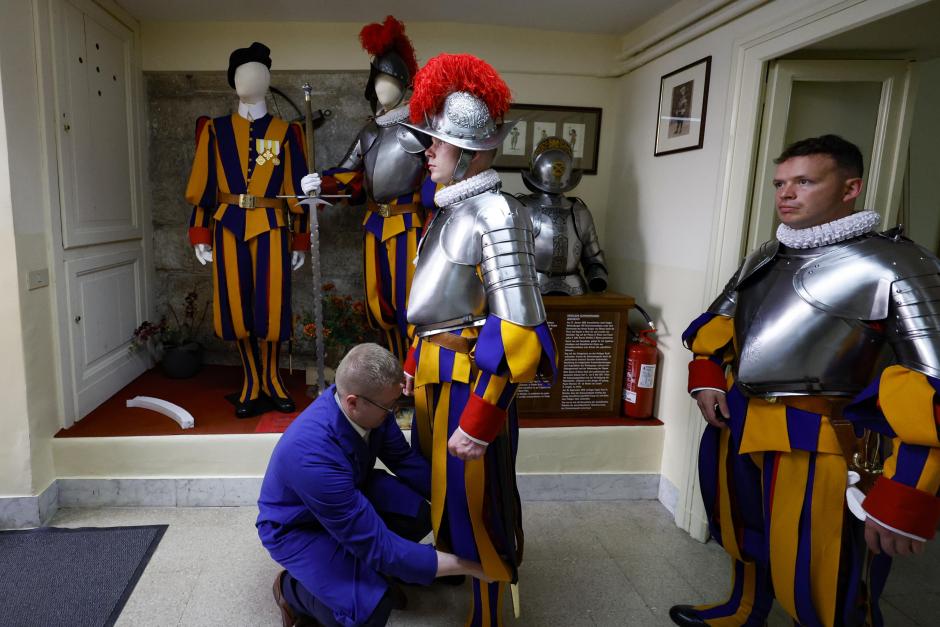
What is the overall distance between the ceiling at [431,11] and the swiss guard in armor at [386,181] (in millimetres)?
278

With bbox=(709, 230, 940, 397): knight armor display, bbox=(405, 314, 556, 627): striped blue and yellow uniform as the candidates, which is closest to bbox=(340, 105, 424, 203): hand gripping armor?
bbox=(405, 314, 556, 627): striped blue and yellow uniform

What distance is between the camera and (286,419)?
8.66 ft

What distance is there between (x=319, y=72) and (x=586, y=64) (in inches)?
55.7

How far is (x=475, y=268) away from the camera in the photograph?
1.48 meters

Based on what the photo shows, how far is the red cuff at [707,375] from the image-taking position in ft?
5.67

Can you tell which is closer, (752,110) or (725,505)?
(725,505)

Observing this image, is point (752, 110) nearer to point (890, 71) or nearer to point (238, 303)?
point (890, 71)

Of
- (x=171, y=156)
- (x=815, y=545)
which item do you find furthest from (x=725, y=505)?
(x=171, y=156)

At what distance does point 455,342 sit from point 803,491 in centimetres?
94

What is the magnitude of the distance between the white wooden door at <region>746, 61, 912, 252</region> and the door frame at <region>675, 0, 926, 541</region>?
0.04 meters

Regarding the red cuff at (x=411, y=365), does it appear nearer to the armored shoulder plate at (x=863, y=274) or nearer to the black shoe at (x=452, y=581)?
the black shoe at (x=452, y=581)

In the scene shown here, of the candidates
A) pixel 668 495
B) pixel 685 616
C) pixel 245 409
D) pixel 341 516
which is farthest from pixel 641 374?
pixel 245 409

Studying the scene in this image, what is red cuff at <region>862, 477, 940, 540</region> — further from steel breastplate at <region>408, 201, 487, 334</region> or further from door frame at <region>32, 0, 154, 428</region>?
door frame at <region>32, 0, 154, 428</region>

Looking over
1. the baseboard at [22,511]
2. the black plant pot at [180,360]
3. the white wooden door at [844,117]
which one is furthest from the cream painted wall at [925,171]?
the baseboard at [22,511]
